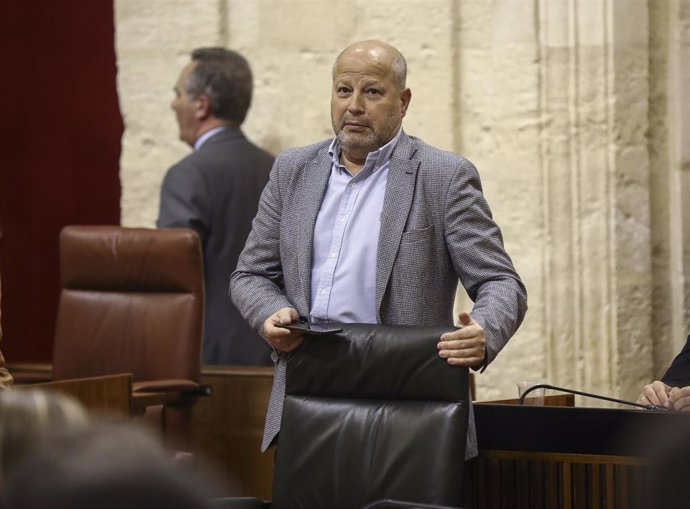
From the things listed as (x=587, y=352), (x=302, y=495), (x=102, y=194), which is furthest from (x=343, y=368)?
(x=102, y=194)

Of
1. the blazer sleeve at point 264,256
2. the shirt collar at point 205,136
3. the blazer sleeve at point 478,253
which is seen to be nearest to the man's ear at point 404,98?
the blazer sleeve at point 478,253

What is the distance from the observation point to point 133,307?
15.0 feet

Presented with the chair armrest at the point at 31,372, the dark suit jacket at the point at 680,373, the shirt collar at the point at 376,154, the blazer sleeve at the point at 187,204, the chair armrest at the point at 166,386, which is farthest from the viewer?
the blazer sleeve at the point at 187,204

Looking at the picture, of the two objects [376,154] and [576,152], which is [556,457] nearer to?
[376,154]

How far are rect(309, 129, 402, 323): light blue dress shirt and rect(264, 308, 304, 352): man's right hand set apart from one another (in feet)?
0.45

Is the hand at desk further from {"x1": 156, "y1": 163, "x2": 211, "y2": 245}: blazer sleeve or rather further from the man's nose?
{"x1": 156, "y1": 163, "x2": 211, "y2": 245}: blazer sleeve

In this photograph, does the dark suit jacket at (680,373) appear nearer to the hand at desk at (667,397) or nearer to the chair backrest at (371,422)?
the hand at desk at (667,397)

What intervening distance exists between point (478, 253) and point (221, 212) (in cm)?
269

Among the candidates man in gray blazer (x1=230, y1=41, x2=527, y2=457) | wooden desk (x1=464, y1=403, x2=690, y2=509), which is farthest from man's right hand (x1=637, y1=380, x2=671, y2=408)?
man in gray blazer (x1=230, y1=41, x2=527, y2=457)

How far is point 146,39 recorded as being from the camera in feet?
18.5

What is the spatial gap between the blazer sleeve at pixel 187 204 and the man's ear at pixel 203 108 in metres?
0.24

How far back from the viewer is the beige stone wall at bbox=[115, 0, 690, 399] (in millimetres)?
4875

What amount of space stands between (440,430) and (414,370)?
5.7 inches

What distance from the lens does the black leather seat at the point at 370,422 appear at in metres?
2.60
